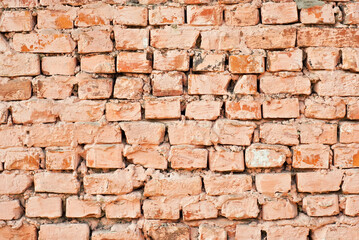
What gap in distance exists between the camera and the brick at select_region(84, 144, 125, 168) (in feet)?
4.14

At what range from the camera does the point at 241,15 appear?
1268 mm

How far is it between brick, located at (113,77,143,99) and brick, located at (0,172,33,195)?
487mm

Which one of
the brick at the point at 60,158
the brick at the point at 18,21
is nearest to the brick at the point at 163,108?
the brick at the point at 60,158

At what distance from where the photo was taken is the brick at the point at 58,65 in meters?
1.28

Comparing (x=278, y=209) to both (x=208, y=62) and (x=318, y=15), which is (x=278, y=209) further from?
(x=318, y=15)

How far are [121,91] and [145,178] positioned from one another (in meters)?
0.35

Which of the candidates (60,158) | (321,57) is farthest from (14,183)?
(321,57)

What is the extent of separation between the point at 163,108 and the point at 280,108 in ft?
1.50

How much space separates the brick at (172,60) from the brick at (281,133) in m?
0.40

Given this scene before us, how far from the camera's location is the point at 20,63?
1.28m

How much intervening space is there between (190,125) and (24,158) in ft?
2.19

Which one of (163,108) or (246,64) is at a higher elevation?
(246,64)

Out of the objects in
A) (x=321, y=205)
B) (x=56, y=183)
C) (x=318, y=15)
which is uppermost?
(x=318, y=15)

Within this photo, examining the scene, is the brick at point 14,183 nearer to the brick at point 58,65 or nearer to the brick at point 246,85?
the brick at point 58,65
